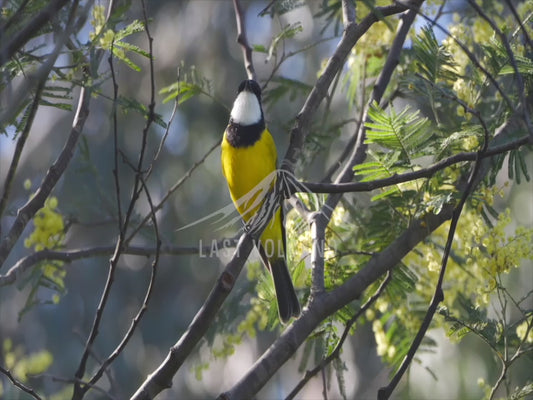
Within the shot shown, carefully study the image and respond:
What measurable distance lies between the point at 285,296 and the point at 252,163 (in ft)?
2.73

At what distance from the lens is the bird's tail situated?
3521 mm

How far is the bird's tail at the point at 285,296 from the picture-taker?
3.52 meters

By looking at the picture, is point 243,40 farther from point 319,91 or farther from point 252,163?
point 319,91

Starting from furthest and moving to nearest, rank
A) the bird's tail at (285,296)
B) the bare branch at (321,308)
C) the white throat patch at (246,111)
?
1. the white throat patch at (246,111)
2. the bird's tail at (285,296)
3. the bare branch at (321,308)

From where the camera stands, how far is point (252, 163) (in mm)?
4121

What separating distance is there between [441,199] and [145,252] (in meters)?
1.44

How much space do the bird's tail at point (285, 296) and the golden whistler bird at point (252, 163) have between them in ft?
0.52

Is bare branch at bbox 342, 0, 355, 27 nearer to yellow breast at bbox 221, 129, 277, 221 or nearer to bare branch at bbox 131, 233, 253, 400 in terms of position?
yellow breast at bbox 221, 129, 277, 221

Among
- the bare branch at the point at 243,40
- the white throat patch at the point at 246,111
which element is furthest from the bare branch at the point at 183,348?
the white throat patch at the point at 246,111

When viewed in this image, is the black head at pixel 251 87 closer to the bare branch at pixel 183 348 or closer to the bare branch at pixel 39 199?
the bare branch at pixel 39 199

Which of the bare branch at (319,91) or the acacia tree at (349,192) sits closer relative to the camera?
the acacia tree at (349,192)

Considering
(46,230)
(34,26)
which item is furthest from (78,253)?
(34,26)

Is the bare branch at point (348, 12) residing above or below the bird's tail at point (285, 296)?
above

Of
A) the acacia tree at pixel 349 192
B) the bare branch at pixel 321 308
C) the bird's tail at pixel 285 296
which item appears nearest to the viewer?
the acacia tree at pixel 349 192
